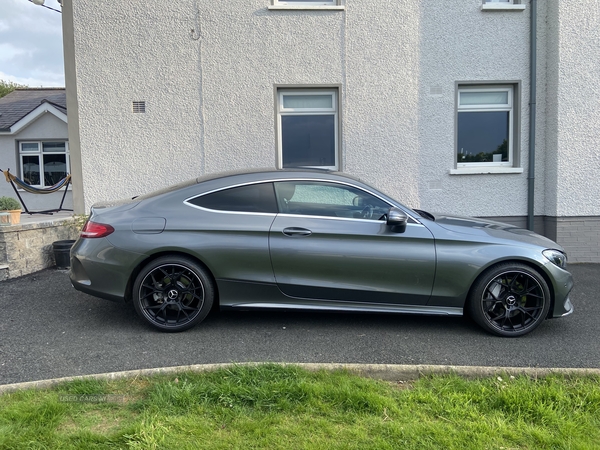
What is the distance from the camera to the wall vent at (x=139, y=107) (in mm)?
7066

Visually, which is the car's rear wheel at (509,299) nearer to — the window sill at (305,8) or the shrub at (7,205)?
the window sill at (305,8)

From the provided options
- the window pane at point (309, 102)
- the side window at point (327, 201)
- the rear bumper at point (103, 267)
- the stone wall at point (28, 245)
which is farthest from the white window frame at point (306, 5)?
the rear bumper at point (103, 267)

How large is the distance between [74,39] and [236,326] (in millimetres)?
5961

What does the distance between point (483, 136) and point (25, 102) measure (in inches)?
716

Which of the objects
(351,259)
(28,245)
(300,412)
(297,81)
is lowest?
(300,412)

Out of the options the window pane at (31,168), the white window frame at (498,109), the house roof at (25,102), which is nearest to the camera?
the white window frame at (498,109)

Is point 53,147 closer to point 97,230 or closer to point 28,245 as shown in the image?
point 28,245

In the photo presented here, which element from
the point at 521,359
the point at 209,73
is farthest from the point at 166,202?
the point at 209,73

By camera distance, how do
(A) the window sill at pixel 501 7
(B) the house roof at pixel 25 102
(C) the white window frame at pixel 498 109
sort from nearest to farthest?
1. (A) the window sill at pixel 501 7
2. (C) the white window frame at pixel 498 109
3. (B) the house roof at pixel 25 102

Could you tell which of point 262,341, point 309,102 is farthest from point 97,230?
point 309,102

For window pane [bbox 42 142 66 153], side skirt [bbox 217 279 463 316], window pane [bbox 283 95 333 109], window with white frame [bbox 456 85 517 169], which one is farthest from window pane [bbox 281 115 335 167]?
window pane [bbox 42 142 66 153]

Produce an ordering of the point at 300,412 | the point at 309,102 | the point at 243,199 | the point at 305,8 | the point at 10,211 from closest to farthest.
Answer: the point at 300,412 < the point at 243,199 < the point at 10,211 < the point at 305,8 < the point at 309,102

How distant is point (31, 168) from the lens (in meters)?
15.7

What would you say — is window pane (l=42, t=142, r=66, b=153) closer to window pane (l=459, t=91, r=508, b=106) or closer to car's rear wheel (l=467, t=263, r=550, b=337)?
window pane (l=459, t=91, r=508, b=106)
